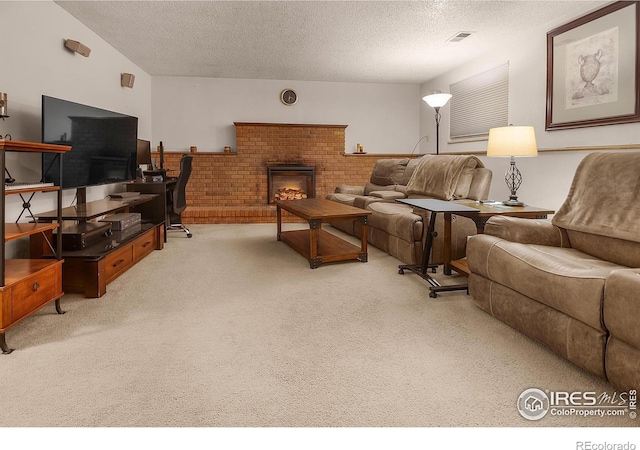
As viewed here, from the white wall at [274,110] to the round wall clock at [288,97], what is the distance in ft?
0.20

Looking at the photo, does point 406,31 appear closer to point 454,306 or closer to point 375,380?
point 454,306

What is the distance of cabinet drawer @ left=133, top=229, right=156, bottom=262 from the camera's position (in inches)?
150

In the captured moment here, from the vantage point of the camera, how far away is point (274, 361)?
1925mm

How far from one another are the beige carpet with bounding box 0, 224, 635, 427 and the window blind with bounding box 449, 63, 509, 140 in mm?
3223

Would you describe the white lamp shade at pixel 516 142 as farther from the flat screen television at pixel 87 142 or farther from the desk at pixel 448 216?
the flat screen television at pixel 87 142

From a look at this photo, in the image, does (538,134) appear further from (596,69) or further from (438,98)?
(438,98)

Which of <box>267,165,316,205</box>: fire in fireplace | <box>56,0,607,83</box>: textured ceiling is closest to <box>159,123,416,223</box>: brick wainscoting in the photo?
<box>267,165,316,205</box>: fire in fireplace

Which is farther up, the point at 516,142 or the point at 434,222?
the point at 516,142

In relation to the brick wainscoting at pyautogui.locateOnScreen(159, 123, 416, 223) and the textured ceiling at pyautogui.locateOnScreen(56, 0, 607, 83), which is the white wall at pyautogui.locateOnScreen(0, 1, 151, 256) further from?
the brick wainscoting at pyautogui.locateOnScreen(159, 123, 416, 223)

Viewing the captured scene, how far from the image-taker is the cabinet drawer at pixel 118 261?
3.12m

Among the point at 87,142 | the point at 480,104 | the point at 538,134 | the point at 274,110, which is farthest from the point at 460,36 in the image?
the point at 87,142

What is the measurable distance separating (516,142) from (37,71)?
13.0ft

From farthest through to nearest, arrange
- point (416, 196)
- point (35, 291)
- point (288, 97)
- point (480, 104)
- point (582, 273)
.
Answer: point (288, 97) < point (480, 104) < point (416, 196) < point (35, 291) < point (582, 273)

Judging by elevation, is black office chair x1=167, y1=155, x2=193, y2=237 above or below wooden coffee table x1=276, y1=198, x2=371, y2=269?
above
